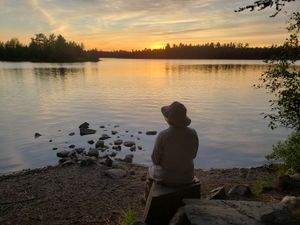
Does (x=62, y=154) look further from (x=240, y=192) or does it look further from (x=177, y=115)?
(x=177, y=115)

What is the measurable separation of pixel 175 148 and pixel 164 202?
1.11m

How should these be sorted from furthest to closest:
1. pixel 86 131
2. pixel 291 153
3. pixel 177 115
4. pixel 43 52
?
pixel 43 52, pixel 86 131, pixel 291 153, pixel 177 115

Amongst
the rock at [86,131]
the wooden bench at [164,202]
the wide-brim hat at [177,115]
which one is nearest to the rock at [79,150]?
the rock at [86,131]

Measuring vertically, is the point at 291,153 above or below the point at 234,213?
below

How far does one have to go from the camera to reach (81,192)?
38.7ft

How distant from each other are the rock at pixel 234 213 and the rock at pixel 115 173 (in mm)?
7247

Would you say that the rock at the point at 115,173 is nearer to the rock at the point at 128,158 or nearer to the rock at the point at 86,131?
the rock at the point at 128,158

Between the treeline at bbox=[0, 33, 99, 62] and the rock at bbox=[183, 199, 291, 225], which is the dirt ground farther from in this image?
the treeline at bbox=[0, 33, 99, 62]

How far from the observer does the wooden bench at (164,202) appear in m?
6.83

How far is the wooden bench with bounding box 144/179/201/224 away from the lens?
6832 millimetres

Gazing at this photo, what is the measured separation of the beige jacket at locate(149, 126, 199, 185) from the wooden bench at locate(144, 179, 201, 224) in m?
0.16

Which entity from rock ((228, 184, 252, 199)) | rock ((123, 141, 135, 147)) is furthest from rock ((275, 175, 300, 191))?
rock ((123, 141, 135, 147))

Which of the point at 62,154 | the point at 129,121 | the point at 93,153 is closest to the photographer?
the point at 93,153

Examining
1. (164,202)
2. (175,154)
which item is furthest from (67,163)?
(175,154)
